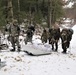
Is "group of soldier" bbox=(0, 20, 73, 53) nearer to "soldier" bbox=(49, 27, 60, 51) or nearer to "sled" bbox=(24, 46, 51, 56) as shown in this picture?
"soldier" bbox=(49, 27, 60, 51)

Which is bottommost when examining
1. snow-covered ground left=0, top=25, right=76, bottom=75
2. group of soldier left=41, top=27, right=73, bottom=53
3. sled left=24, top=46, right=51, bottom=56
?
snow-covered ground left=0, top=25, right=76, bottom=75

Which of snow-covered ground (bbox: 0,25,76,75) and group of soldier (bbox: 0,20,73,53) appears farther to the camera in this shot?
group of soldier (bbox: 0,20,73,53)

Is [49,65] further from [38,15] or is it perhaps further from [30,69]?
[38,15]

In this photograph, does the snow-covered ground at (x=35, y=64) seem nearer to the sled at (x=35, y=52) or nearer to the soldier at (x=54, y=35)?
the sled at (x=35, y=52)

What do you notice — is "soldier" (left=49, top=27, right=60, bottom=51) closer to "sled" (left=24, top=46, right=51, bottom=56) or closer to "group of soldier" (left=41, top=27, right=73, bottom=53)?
"group of soldier" (left=41, top=27, right=73, bottom=53)

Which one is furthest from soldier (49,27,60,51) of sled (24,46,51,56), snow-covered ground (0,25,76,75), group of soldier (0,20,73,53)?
snow-covered ground (0,25,76,75)

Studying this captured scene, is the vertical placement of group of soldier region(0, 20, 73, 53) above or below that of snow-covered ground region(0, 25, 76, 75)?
above

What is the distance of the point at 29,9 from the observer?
111 ft

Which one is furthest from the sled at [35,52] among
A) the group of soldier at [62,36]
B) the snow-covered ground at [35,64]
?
the group of soldier at [62,36]

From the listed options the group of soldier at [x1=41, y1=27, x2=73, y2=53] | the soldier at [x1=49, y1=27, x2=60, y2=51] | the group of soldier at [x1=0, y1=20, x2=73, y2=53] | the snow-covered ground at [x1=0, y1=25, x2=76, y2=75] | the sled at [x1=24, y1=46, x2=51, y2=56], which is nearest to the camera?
the snow-covered ground at [x1=0, y1=25, x2=76, y2=75]

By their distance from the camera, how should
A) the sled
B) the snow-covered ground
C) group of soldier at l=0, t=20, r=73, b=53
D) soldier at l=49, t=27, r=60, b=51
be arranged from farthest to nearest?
soldier at l=49, t=27, r=60, b=51 < group of soldier at l=0, t=20, r=73, b=53 < the sled < the snow-covered ground

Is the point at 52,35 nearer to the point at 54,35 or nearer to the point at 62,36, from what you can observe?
the point at 54,35

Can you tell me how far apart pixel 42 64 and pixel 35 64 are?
30 centimetres

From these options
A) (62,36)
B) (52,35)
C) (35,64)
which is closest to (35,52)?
(35,64)
